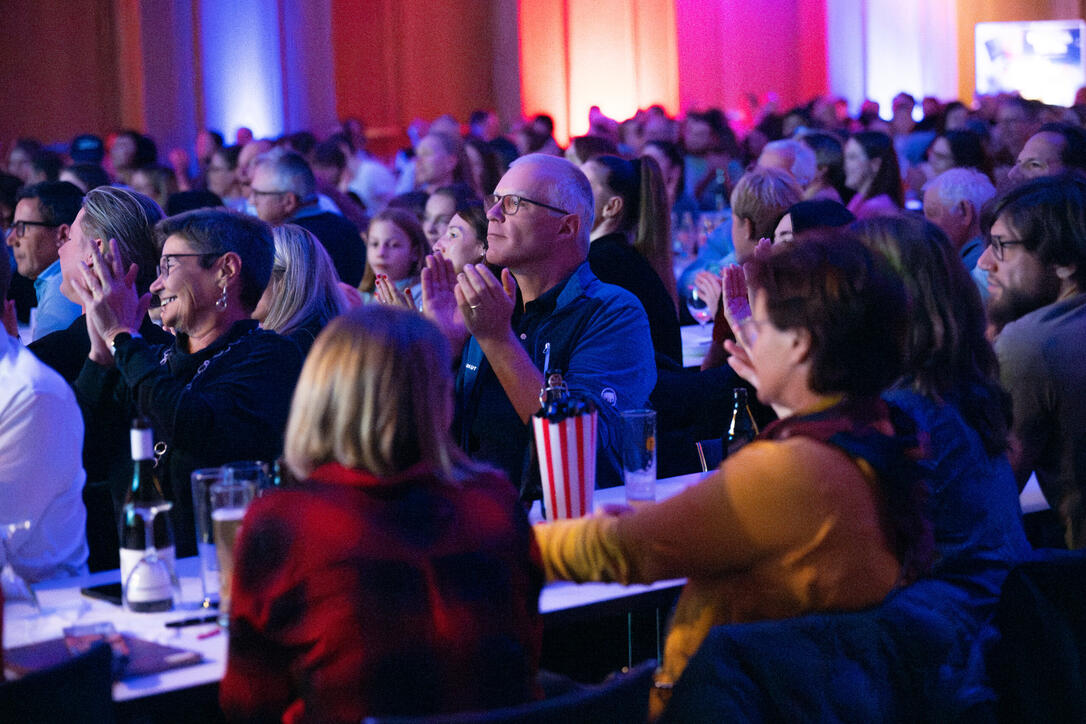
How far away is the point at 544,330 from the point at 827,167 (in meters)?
4.10

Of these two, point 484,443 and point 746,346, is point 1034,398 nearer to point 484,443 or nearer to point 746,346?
point 746,346

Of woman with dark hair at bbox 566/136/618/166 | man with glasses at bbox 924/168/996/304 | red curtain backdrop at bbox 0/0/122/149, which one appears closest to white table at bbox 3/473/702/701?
man with glasses at bbox 924/168/996/304

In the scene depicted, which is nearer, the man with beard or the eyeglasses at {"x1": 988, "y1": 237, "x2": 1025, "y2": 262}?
the man with beard

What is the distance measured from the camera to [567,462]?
254 cm

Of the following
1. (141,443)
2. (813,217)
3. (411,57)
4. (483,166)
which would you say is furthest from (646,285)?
(411,57)

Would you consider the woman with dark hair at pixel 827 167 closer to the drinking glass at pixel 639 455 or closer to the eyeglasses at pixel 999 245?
the eyeglasses at pixel 999 245

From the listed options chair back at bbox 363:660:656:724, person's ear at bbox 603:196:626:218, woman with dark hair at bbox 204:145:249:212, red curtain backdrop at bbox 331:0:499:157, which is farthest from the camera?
red curtain backdrop at bbox 331:0:499:157

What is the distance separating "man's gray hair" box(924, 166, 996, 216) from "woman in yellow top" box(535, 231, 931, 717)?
3537 mm

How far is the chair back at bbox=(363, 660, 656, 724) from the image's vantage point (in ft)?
5.03

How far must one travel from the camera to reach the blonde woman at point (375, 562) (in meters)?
1.70

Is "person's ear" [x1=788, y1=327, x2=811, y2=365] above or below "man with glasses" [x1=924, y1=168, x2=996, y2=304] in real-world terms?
below

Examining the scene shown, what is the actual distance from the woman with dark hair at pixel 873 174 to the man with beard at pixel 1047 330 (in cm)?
298

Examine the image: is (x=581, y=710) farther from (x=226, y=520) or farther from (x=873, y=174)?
(x=873, y=174)

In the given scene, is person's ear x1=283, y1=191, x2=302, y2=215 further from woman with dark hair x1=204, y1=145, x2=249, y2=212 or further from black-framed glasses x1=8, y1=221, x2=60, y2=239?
woman with dark hair x1=204, y1=145, x2=249, y2=212
